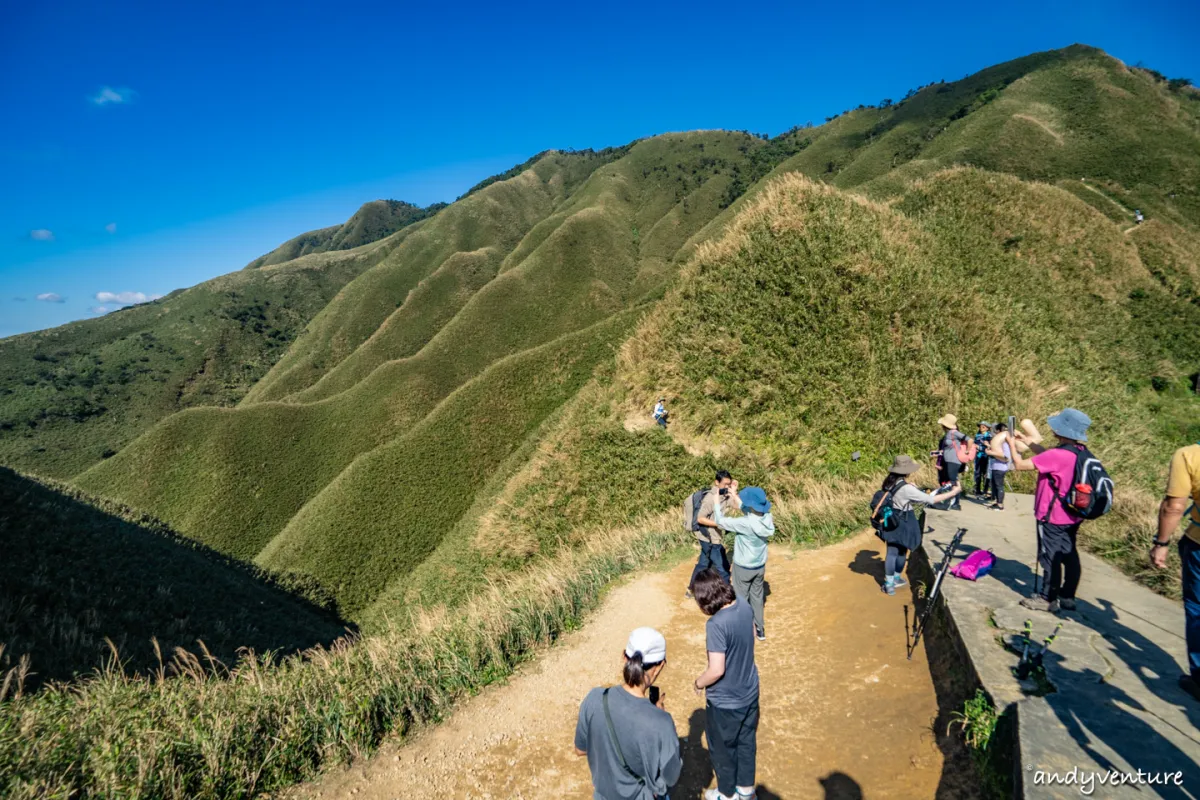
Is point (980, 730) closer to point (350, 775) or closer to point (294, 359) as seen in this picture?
point (350, 775)

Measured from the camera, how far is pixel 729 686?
413 centimetres

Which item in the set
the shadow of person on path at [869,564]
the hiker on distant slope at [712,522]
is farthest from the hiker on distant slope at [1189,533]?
the hiker on distant slope at [712,522]

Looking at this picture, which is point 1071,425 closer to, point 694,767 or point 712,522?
point 712,522

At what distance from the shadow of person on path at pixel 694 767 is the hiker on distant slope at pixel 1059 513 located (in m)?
4.07

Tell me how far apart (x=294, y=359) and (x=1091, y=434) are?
116m

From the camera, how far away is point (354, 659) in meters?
7.45

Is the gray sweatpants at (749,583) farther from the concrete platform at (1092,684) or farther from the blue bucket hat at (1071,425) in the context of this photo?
the blue bucket hat at (1071,425)

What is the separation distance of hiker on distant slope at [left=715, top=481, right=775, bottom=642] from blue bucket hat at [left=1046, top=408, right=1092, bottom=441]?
3.25 m

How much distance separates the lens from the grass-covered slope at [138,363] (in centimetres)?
8694

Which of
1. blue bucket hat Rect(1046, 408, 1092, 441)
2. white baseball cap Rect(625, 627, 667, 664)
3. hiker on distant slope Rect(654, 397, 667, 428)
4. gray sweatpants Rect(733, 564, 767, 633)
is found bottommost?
gray sweatpants Rect(733, 564, 767, 633)

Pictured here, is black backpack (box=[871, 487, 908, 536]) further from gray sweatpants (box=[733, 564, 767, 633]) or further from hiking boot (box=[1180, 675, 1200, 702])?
hiking boot (box=[1180, 675, 1200, 702])

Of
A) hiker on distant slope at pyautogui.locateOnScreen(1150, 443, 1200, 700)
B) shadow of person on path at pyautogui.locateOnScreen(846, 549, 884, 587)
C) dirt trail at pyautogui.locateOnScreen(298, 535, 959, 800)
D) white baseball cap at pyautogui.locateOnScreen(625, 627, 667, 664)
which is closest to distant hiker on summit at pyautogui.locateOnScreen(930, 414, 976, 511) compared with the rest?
shadow of person on path at pyautogui.locateOnScreen(846, 549, 884, 587)

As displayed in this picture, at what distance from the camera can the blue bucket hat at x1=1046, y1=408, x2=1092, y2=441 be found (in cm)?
566

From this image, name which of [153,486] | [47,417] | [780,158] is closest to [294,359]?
[47,417]
